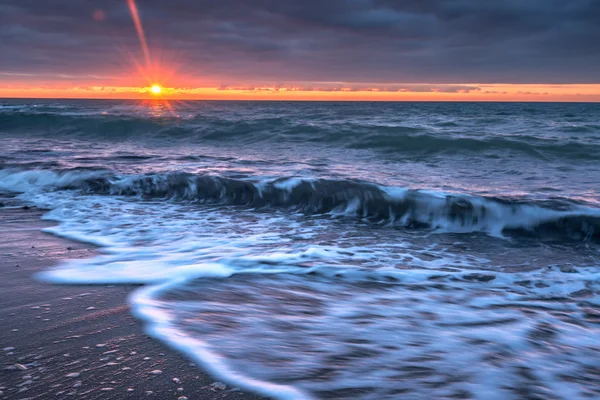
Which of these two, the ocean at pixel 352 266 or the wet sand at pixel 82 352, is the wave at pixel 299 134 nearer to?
the ocean at pixel 352 266

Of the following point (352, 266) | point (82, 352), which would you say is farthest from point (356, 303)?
point (82, 352)

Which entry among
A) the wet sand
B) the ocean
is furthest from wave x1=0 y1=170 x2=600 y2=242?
the wet sand

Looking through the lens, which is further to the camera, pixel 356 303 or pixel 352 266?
pixel 352 266

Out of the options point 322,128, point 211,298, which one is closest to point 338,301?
point 211,298

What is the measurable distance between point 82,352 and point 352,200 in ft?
16.8

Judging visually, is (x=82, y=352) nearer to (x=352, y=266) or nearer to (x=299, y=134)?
(x=352, y=266)

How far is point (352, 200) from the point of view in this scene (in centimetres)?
712

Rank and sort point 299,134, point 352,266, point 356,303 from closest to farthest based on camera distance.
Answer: point 356,303
point 352,266
point 299,134

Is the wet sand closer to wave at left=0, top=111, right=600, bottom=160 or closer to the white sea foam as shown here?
the white sea foam

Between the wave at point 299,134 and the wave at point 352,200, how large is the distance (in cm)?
636

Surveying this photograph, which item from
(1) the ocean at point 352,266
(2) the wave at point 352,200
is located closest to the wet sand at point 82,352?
(1) the ocean at point 352,266

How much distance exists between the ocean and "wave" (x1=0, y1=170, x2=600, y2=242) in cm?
3

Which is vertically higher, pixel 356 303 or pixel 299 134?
pixel 299 134

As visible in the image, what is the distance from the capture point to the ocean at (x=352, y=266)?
2.39 m
